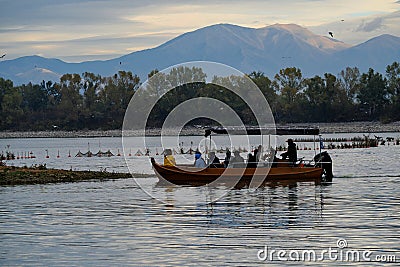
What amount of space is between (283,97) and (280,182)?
132 m

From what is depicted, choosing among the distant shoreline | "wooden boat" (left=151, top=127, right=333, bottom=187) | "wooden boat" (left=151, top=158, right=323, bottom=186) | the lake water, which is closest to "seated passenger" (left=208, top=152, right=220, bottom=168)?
"wooden boat" (left=151, top=127, right=333, bottom=187)

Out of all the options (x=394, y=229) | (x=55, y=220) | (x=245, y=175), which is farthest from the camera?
(x=245, y=175)

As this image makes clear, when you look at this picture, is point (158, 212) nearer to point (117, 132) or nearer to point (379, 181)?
point (379, 181)

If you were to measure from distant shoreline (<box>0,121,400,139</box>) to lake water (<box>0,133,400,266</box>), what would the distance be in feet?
359

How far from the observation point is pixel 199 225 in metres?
24.4

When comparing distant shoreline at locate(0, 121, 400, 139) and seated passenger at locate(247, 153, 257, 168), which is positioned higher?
distant shoreline at locate(0, 121, 400, 139)

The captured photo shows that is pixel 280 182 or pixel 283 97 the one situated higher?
pixel 283 97

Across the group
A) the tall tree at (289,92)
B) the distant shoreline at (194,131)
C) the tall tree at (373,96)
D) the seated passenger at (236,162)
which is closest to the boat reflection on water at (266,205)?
the seated passenger at (236,162)

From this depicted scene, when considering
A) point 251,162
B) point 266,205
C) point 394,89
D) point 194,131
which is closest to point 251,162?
point 251,162

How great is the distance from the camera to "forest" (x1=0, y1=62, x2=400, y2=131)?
16262cm

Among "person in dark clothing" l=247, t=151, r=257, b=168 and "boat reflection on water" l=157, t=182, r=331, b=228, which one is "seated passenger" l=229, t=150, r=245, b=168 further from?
"boat reflection on water" l=157, t=182, r=331, b=228

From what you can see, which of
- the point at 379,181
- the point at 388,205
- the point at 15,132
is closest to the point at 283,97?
the point at 15,132

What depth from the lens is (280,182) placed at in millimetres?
38750

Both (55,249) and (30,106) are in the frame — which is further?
(30,106)
